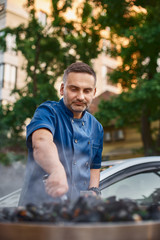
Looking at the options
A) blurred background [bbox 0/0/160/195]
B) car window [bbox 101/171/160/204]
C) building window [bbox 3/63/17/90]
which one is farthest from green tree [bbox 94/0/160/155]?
car window [bbox 101/171/160/204]

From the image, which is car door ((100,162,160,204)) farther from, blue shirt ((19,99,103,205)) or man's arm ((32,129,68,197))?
man's arm ((32,129,68,197))

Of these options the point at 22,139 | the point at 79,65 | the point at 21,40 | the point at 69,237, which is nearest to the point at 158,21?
the point at 21,40

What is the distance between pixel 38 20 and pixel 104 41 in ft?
12.3

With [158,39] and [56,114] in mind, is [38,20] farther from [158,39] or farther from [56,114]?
[56,114]

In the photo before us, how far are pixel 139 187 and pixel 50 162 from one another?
167cm

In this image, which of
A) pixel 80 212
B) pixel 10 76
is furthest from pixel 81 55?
pixel 80 212

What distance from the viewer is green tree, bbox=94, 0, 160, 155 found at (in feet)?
33.6

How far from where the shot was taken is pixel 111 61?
29.6 meters

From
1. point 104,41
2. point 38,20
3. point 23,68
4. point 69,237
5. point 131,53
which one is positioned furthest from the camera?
point 104,41

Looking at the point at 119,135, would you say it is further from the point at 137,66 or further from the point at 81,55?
the point at 137,66

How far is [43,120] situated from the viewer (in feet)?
5.58

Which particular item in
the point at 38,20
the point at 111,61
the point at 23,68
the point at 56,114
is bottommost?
the point at 56,114

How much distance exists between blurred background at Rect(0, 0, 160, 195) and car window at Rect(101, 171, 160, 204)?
287 inches

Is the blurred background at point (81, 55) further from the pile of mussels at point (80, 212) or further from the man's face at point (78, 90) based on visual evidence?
the pile of mussels at point (80, 212)
